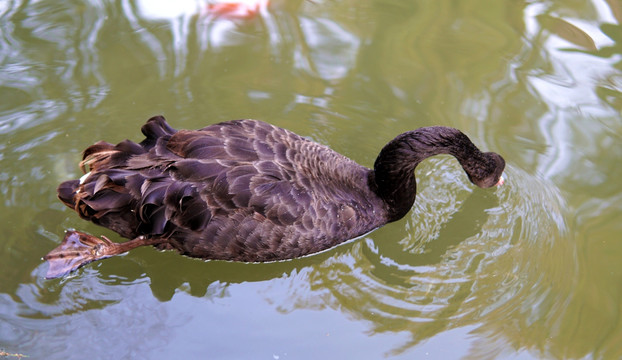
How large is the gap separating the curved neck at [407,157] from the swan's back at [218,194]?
406mm

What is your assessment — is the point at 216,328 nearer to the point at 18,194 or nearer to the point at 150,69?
the point at 18,194

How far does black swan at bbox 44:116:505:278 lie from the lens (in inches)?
176

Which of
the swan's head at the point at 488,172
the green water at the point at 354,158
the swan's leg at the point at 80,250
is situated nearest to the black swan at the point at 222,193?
the swan's leg at the point at 80,250

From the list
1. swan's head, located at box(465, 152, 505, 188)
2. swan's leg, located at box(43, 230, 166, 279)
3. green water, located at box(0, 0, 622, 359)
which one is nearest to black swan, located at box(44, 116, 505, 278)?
swan's leg, located at box(43, 230, 166, 279)

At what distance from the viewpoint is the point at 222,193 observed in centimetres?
446

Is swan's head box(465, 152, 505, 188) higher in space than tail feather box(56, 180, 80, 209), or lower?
lower

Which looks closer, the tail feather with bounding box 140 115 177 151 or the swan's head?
the tail feather with bounding box 140 115 177 151

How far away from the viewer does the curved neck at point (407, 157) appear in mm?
4938

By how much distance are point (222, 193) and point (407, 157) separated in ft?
4.84

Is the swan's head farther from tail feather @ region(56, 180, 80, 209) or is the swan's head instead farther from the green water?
tail feather @ region(56, 180, 80, 209)

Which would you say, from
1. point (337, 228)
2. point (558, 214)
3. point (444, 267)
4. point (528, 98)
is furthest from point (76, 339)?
point (528, 98)

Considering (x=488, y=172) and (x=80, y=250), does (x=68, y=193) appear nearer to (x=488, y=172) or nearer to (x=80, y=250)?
(x=80, y=250)

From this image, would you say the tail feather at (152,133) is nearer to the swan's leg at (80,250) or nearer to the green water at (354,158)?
the swan's leg at (80,250)

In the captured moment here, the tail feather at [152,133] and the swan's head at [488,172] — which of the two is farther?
the swan's head at [488,172]
